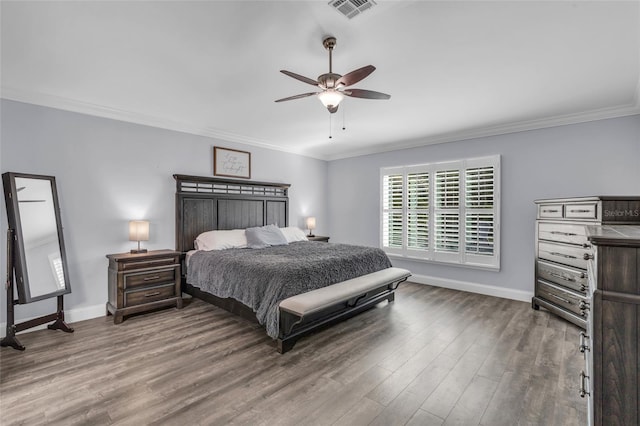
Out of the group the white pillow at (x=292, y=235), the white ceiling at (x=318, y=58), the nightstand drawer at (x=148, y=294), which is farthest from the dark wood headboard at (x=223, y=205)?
the white ceiling at (x=318, y=58)

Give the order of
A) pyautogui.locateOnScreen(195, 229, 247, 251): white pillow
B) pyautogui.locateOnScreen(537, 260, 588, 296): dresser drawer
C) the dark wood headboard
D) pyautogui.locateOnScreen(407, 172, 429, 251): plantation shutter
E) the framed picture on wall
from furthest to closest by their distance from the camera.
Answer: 1. pyautogui.locateOnScreen(407, 172, 429, 251): plantation shutter
2. the framed picture on wall
3. the dark wood headboard
4. pyautogui.locateOnScreen(195, 229, 247, 251): white pillow
5. pyautogui.locateOnScreen(537, 260, 588, 296): dresser drawer

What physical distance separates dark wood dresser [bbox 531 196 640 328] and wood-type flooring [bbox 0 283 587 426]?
273 millimetres

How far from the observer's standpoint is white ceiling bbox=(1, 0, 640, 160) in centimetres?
196

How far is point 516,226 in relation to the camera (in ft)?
14.3

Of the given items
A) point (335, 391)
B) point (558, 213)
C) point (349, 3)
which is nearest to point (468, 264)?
point (558, 213)

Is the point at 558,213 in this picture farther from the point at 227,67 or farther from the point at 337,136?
the point at 227,67

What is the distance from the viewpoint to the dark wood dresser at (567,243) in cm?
289

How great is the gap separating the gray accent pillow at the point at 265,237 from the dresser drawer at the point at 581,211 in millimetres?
3762

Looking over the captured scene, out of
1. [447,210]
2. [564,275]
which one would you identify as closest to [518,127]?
[447,210]

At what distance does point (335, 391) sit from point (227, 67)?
114 inches

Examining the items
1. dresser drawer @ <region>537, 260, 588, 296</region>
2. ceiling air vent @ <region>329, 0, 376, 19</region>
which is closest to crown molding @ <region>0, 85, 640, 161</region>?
dresser drawer @ <region>537, 260, 588, 296</region>

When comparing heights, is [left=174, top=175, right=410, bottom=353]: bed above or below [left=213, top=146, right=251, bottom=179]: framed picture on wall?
below

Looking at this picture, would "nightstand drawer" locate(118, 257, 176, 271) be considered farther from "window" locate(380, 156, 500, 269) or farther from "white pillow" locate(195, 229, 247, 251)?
"window" locate(380, 156, 500, 269)

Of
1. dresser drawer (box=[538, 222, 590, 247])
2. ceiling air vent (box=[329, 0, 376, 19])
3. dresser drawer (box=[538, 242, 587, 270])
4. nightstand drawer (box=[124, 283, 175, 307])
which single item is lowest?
nightstand drawer (box=[124, 283, 175, 307])
